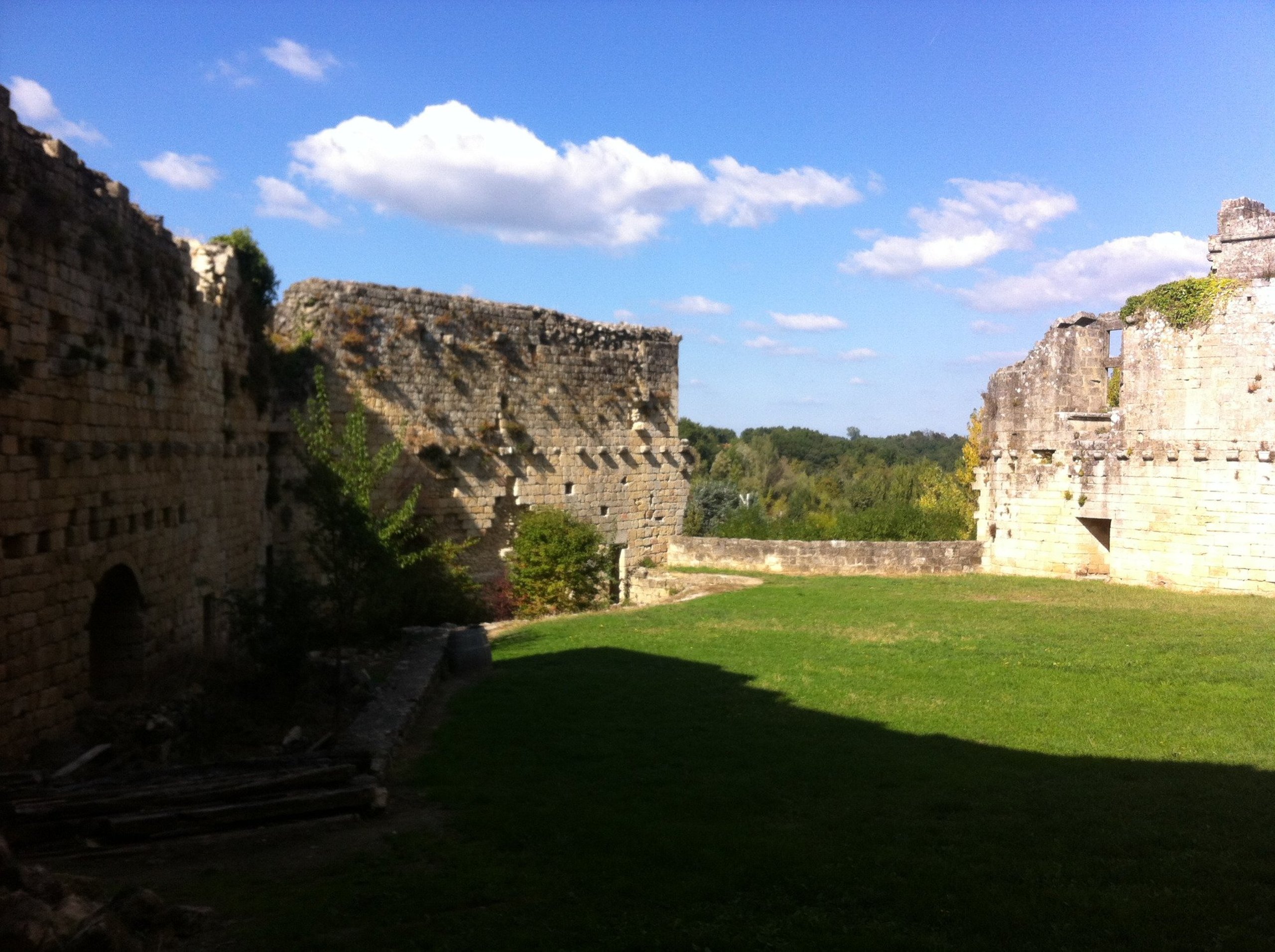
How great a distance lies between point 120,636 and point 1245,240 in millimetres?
18466

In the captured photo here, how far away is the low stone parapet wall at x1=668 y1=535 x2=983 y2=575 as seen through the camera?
72.3 ft

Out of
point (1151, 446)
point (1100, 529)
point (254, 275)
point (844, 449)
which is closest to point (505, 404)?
point (254, 275)

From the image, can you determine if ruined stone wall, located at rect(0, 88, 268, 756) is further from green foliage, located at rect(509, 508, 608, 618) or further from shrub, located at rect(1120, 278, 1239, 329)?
shrub, located at rect(1120, 278, 1239, 329)

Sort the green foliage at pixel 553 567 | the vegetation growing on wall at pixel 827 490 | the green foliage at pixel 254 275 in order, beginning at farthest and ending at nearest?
the vegetation growing on wall at pixel 827 490, the green foliage at pixel 553 567, the green foliage at pixel 254 275

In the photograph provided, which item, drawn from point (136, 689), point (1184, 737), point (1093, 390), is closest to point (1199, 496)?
point (1093, 390)

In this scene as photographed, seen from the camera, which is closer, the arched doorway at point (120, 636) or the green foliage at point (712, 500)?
the arched doorway at point (120, 636)

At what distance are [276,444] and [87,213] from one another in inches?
319

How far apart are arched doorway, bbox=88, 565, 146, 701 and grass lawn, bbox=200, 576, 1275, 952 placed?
10.0ft

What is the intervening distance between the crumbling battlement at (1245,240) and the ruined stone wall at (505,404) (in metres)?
11.4

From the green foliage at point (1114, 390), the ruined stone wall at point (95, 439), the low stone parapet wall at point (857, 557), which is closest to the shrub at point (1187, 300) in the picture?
the green foliage at point (1114, 390)

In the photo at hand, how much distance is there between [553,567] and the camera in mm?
20797

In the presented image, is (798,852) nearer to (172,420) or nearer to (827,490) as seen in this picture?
(172,420)

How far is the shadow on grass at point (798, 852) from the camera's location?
15.7 feet

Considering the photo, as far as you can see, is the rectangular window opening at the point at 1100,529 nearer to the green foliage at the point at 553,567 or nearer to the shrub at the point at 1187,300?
the shrub at the point at 1187,300
